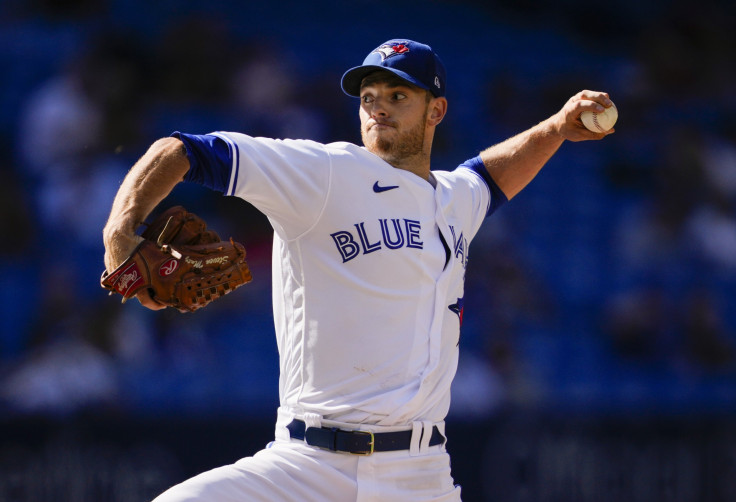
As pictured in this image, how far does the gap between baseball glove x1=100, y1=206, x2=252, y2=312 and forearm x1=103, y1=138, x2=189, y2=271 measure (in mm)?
41

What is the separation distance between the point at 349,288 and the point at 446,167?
14.0 feet

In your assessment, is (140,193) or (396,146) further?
(396,146)

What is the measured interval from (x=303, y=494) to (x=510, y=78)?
542 centimetres

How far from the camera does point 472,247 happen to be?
271 inches

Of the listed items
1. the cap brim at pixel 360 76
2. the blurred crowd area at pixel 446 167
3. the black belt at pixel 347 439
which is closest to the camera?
the black belt at pixel 347 439

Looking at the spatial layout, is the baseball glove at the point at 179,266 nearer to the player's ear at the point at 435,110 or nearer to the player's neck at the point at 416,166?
the player's neck at the point at 416,166

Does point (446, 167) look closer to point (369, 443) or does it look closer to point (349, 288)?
point (349, 288)

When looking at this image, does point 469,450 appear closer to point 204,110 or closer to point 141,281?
point 204,110

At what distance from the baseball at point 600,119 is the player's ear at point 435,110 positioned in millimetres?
539

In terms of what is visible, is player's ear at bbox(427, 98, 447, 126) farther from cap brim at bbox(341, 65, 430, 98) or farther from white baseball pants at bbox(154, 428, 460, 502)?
white baseball pants at bbox(154, 428, 460, 502)

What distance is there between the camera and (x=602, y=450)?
635cm

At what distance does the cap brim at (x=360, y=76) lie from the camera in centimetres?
338

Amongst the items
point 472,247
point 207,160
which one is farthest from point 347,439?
point 472,247

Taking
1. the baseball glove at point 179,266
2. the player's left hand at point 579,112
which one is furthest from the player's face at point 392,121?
the baseball glove at point 179,266
